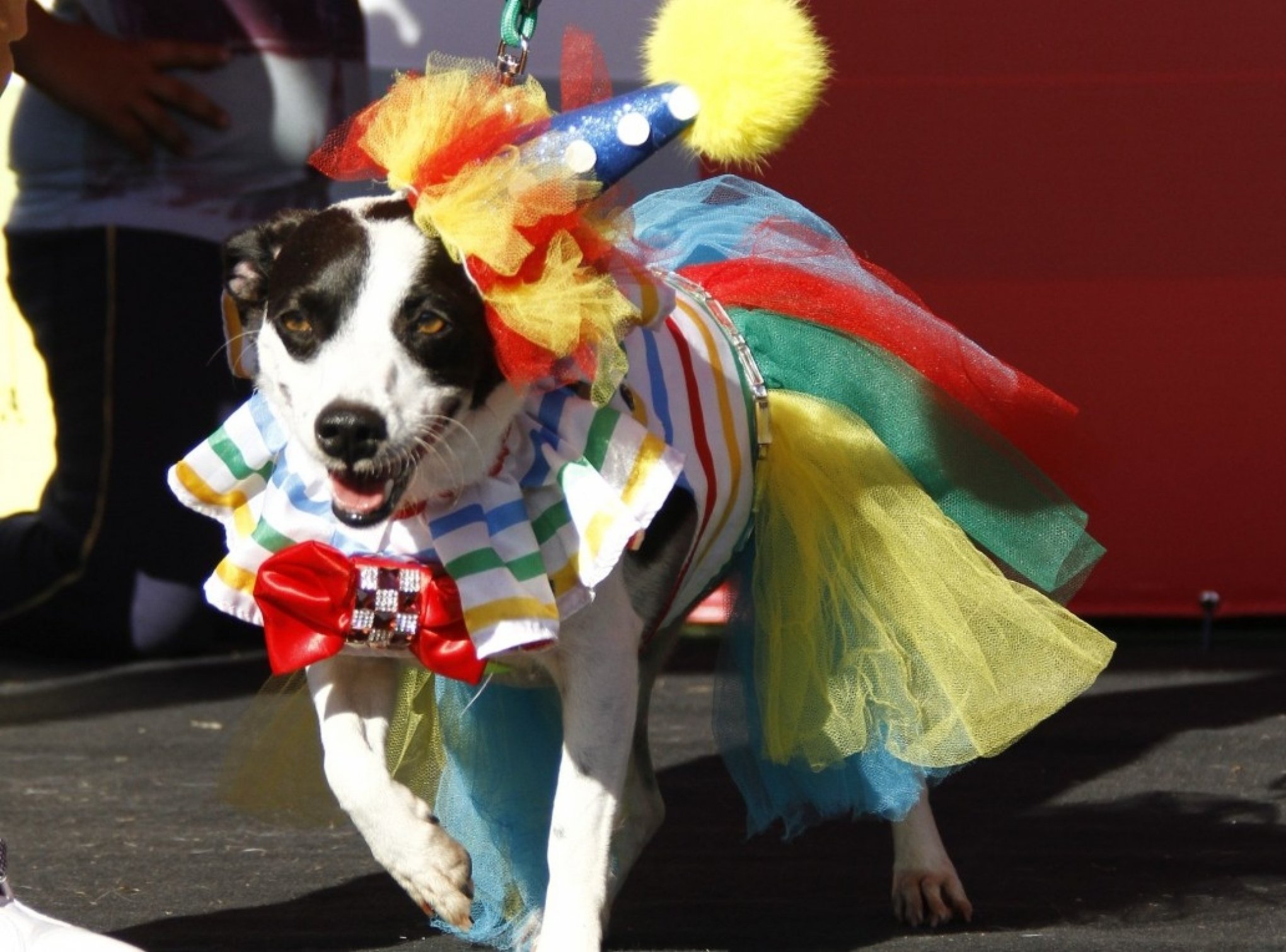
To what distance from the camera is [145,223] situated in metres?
5.09

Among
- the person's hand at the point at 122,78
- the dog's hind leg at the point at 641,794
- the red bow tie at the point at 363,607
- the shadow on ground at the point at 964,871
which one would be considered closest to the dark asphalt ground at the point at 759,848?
the shadow on ground at the point at 964,871

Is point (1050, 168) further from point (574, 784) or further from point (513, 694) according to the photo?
point (574, 784)

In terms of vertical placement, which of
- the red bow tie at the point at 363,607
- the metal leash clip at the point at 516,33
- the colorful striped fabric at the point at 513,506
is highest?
the metal leash clip at the point at 516,33

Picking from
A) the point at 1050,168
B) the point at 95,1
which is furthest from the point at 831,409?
the point at 95,1

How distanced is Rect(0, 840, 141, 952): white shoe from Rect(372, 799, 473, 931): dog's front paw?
33 cm

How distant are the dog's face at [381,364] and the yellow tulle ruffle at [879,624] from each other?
58 cm

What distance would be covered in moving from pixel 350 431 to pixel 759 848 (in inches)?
55.1

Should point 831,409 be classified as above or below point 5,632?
above

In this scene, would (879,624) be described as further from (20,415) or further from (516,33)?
(20,415)

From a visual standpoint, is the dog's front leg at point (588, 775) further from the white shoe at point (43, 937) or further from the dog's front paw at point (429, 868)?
the white shoe at point (43, 937)

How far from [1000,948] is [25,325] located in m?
3.36

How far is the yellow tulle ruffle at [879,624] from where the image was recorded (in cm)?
274

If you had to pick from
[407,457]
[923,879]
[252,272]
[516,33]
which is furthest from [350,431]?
[923,879]

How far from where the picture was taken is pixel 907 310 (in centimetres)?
309
